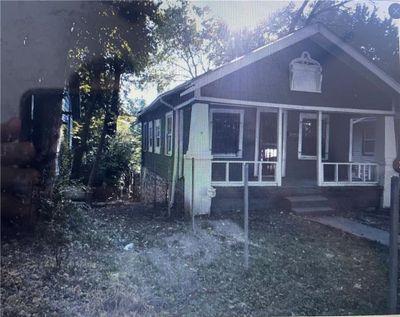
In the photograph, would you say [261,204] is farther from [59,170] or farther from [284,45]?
[59,170]

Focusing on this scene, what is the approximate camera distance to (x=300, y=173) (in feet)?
22.7

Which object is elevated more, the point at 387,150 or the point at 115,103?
the point at 115,103

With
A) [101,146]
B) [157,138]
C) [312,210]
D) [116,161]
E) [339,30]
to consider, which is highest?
[339,30]

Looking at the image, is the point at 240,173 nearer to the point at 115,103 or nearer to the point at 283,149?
the point at 283,149

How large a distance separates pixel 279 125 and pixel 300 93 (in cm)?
79

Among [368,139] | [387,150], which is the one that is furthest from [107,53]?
[368,139]

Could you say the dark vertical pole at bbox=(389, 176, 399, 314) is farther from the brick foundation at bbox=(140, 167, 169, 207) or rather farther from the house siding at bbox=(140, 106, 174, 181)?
the brick foundation at bbox=(140, 167, 169, 207)

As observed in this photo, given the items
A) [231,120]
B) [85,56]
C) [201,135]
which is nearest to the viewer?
[85,56]

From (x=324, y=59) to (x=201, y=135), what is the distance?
280 cm

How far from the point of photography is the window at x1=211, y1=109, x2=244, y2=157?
6359mm

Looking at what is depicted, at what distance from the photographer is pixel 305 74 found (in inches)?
249

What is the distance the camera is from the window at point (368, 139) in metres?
7.70

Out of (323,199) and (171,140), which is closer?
(323,199)

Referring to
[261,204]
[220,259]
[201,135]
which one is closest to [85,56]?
[220,259]
